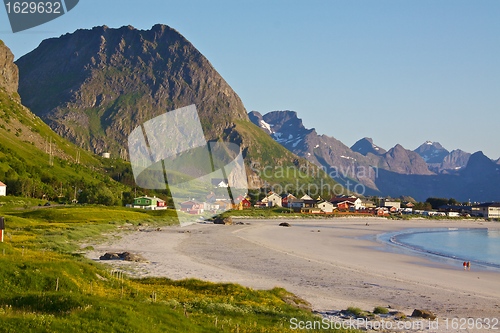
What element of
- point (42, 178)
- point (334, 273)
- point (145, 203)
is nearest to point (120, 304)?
point (334, 273)

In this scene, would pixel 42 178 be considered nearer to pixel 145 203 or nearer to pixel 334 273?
pixel 145 203

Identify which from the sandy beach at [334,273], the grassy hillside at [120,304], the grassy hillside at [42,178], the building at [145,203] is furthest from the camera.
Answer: the building at [145,203]

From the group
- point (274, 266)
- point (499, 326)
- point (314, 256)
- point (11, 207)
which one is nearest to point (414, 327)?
point (499, 326)

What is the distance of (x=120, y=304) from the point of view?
67.1 ft

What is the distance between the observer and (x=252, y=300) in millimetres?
30688

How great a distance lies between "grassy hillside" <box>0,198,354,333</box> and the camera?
17.6 m

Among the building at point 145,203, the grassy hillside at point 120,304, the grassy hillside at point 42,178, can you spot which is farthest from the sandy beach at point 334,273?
the building at point 145,203

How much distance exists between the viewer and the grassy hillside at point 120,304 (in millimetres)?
17625

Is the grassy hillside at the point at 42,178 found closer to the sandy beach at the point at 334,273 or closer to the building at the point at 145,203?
the building at the point at 145,203

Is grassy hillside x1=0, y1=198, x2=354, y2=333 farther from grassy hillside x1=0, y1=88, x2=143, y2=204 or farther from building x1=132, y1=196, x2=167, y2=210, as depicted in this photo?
building x1=132, y1=196, x2=167, y2=210

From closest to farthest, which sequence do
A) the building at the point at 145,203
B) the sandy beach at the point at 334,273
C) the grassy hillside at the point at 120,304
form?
the grassy hillside at the point at 120,304, the sandy beach at the point at 334,273, the building at the point at 145,203

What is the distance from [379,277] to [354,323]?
21.2 metres

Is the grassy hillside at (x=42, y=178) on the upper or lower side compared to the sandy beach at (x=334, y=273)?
upper

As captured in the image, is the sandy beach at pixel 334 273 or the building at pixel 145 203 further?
the building at pixel 145 203
